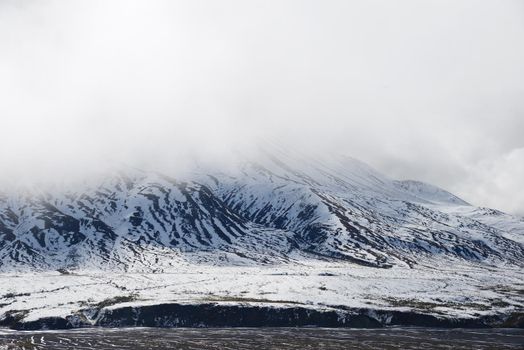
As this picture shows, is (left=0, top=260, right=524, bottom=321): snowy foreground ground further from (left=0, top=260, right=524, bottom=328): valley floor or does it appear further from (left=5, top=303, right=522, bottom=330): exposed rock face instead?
(left=5, top=303, right=522, bottom=330): exposed rock face

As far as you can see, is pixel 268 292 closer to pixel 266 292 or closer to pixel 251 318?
pixel 266 292

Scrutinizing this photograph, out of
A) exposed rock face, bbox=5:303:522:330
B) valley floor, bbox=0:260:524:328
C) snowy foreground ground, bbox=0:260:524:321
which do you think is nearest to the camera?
exposed rock face, bbox=5:303:522:330

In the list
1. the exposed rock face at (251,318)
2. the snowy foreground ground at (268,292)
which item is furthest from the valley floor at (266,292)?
the exposed rock face at (251,318)

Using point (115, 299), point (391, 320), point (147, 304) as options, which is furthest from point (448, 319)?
point (115, 299)

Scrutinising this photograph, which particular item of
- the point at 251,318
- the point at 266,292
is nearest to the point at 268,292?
the point at 266,292

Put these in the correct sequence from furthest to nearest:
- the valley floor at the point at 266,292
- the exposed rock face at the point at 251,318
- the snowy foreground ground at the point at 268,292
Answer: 1. the snowy foreground ground at the point at 268,292
2. the valley floor at the point at 266,292
3. the exposed rock face at the point at 251,318

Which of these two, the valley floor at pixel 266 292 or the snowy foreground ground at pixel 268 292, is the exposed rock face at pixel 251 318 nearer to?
the valley floor at pixel 266 292

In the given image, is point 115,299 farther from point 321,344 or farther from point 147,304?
point 321,344

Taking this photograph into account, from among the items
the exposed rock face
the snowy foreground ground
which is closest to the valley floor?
the snowy foreground ground
